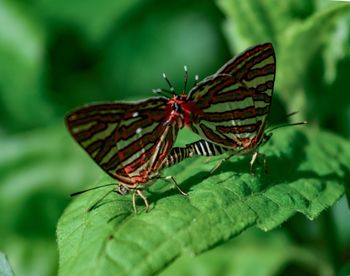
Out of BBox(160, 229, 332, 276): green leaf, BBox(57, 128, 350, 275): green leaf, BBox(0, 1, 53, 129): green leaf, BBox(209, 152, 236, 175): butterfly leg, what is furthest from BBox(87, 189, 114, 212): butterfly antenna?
BBox(0, 1, 53, 129): green leaf

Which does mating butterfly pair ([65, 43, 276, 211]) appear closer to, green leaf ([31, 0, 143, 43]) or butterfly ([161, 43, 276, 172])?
butterfly ([161, 43, 276, 172])

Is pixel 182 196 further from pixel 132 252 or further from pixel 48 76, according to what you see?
pixel 48 76

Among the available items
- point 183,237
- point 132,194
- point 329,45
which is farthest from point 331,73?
point 183,237

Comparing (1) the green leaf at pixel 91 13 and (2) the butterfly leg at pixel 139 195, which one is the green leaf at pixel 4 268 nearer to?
(2) the butterfly leg at pixel 139 195

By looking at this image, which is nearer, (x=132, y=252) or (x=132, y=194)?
(x=132, y=252)

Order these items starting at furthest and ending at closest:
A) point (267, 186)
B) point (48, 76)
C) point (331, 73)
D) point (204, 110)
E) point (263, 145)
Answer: point (48, 76), point (331, 73), point (263, 145), point (204, 110), point (267, 186)

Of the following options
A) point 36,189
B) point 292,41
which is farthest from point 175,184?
point 36,189
